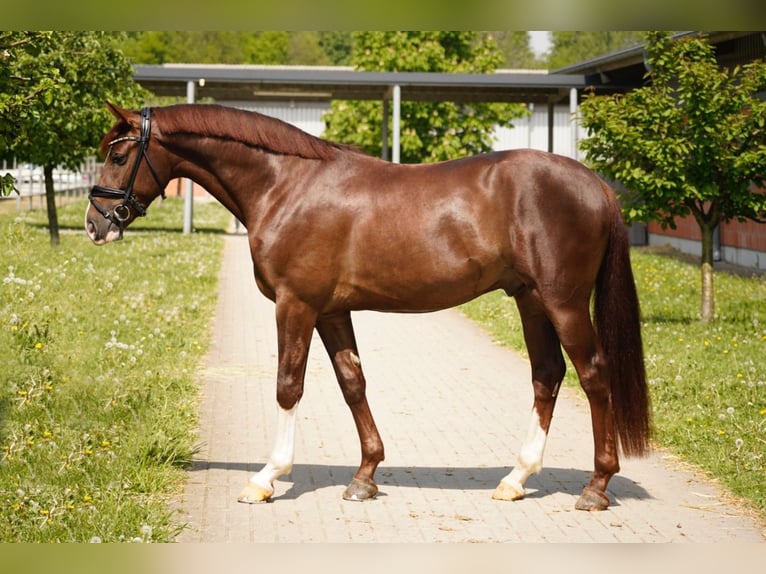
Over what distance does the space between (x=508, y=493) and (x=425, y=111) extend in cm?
3056

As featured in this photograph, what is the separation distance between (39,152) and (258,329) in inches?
360

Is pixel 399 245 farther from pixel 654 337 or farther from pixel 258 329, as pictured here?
pixel 258 329

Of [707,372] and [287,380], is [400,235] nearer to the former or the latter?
[287,380]

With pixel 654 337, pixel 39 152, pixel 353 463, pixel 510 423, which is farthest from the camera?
pixel 39 152

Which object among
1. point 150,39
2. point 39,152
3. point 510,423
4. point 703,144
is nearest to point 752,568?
point 510,423

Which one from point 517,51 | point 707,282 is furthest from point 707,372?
point 517,51

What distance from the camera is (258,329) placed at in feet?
44.4

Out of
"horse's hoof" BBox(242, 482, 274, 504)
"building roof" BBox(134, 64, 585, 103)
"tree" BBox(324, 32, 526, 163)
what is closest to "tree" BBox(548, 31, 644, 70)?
"tree" BBox(324, 32, 526, 163)

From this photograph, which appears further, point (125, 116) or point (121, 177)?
point (121, 177)

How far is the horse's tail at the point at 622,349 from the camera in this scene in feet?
20.7

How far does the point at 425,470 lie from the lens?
7.12m

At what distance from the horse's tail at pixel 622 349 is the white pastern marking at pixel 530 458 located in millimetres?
466

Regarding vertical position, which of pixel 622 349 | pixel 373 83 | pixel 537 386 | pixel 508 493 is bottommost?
pixel 508 493

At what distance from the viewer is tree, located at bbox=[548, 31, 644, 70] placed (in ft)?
290
